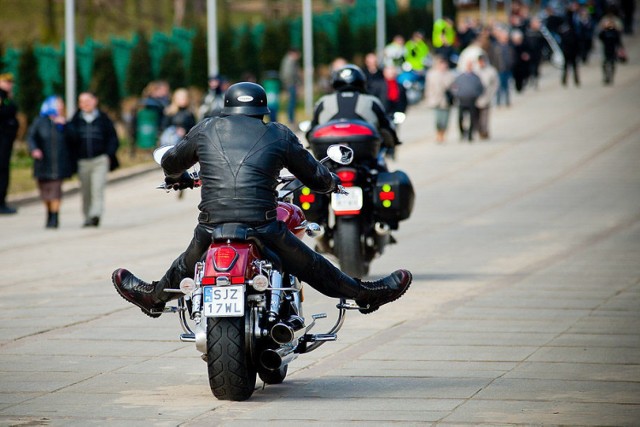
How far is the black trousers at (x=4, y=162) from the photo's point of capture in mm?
22266

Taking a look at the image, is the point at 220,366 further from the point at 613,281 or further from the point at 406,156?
the point at 406,156

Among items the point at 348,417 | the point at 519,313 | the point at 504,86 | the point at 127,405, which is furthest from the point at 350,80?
the point at 504,86

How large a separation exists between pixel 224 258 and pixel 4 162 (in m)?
14.7

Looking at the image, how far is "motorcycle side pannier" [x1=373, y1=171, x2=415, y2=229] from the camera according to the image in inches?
551

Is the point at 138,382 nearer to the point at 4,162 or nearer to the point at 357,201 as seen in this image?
the point at 357,201

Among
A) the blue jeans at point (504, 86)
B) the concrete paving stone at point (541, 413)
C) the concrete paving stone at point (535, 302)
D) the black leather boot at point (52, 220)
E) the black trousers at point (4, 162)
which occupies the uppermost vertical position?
the concrete paving stone at point (541, 413)

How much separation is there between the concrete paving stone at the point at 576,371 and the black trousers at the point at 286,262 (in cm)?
117

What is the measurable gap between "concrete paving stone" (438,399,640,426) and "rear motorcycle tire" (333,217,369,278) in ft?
17.6

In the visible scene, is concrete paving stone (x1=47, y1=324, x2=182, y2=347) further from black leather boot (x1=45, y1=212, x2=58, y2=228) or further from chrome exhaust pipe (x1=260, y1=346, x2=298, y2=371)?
black leather boot (x1=45, y1=212, x2=58, y2=228)

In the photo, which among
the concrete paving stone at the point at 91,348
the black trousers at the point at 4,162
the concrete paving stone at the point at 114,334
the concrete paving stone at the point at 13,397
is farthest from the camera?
the black trousers at the point at 4,162

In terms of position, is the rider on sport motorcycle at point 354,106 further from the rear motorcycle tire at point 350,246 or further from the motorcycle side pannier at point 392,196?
the rear motorcycle tire at point 350,246

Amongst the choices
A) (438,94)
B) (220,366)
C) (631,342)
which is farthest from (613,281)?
(438,94)

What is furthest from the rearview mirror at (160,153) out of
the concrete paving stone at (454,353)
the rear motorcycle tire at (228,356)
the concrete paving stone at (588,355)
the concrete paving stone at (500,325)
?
the concrete paving stone at (500,325)

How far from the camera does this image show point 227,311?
8.14m
